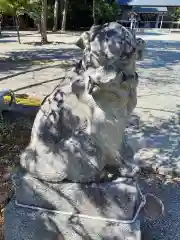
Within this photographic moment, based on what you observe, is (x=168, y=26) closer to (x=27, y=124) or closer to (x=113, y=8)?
(x=113, y=8)

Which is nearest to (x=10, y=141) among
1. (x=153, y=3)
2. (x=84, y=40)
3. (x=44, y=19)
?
(x=84, y=40)

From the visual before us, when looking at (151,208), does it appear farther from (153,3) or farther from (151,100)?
(153,3)

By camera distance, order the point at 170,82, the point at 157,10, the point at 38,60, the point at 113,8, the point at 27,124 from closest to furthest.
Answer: the point at 27,124
the point at 170,82
the point at 38,60
the point at 113,8
the point at 157,10

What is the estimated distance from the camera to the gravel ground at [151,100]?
339cm

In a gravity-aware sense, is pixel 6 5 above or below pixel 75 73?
above

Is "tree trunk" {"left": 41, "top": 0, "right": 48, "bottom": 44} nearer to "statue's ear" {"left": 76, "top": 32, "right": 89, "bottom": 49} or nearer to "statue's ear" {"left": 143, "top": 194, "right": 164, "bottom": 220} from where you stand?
"statue's ear" {"left": 143, "top": 194, "right": 164, "bottom": 220}

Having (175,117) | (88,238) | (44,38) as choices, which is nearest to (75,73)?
(88,238)

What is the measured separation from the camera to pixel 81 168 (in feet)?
6.58

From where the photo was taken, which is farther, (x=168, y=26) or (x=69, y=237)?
(x=168, y=26)

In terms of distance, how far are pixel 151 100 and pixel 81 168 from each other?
5.67 metres

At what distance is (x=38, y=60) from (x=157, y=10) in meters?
27.5

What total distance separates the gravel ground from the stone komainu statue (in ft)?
2.85

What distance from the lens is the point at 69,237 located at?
2.17 metres

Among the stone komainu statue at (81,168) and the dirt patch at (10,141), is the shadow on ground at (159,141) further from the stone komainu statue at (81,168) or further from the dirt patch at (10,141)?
the stone komainu statue at (81,168)
